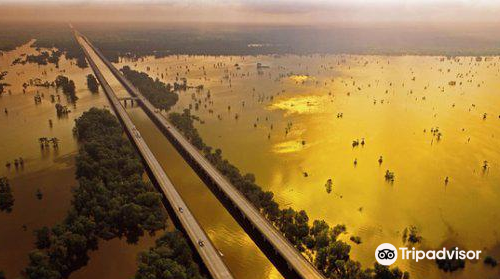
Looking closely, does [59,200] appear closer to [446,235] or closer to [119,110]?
[119,110]

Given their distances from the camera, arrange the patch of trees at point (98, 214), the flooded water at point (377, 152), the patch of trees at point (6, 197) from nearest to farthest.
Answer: the patch of trees at point (98, 214), the flooded water at point (377, 152), the patch of trees at point (6, 197)

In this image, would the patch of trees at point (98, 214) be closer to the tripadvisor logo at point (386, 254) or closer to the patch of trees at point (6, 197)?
the patch of trees at point (6, 197)

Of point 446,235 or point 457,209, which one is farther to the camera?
point 457,209

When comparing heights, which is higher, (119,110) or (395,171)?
(119,110)

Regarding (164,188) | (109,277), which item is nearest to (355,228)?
(164,188)

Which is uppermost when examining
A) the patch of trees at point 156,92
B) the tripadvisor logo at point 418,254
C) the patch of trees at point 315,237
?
the patch of trees at point 156,92

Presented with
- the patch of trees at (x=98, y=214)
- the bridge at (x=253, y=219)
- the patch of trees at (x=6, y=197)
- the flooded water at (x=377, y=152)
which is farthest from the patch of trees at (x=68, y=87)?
the patch of trees at (x=6, y=197)
